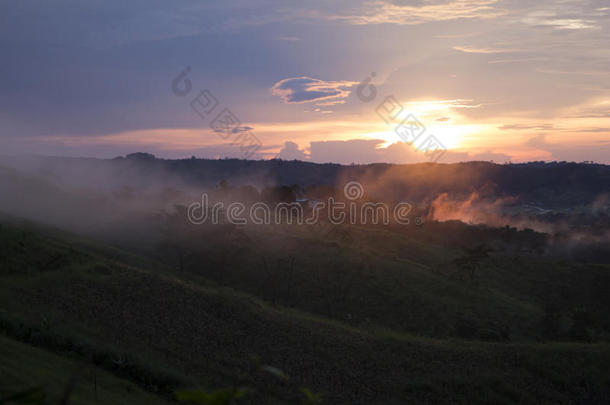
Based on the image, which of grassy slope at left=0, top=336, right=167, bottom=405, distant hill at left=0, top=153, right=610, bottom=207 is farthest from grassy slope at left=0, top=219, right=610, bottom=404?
distant hill at left=0, top=153, right=610, bottom=207

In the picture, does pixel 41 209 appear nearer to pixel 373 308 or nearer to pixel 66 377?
pixel 373 308

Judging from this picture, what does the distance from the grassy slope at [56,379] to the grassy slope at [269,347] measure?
6.94 ft

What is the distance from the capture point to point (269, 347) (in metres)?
18.7

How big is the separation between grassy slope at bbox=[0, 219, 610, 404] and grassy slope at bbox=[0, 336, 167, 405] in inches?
83.3

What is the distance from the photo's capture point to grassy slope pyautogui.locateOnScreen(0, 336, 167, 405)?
26.7 ft

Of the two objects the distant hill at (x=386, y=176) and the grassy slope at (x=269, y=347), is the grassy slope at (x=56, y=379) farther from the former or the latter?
the distant hill at (x=386, y=176)

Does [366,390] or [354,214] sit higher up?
[354,214]

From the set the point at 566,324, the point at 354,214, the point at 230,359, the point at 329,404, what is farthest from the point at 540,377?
the point at 354,214

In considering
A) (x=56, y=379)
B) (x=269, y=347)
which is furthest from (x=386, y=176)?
(x=56, y=379)

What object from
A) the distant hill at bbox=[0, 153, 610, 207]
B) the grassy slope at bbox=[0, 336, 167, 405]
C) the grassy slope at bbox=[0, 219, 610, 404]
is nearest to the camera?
the grassy slope at bbox=[0, 336, 167, 405]

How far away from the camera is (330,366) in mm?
17484

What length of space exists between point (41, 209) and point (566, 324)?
166 feet

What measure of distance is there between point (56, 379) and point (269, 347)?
10.1 metres

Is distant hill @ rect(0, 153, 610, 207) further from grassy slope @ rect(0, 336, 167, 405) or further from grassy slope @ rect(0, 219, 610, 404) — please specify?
grassy slope @ rect(0, 336, 167, 405)
